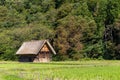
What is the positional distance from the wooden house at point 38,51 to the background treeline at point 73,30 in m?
6.37

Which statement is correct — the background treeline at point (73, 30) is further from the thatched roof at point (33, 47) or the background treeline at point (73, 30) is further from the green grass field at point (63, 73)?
the green grass field at point (63, 73)

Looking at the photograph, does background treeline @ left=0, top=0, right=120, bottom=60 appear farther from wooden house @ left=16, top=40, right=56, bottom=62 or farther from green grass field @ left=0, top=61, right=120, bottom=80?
green grass field @ left=0, top=61, right=120, bottom=80

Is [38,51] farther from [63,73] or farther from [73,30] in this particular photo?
[63,73]

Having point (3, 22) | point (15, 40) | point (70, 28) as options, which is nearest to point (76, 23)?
point (70, 28)

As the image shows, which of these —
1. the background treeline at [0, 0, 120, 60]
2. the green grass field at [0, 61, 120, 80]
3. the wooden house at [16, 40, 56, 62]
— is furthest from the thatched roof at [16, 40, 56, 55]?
the green grass field at [0, 61, 120, 80]

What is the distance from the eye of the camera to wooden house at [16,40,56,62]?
6633cm

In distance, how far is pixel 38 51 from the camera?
65.8 meters

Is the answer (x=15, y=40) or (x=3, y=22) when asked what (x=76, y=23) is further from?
(x=3, y=22)

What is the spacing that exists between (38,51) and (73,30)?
1394 centimetres

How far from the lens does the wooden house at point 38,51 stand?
6633 cm

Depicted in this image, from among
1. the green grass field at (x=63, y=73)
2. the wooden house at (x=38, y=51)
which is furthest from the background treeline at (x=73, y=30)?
the green grass field at (x=63, y=73)

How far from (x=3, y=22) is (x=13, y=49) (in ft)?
42.7

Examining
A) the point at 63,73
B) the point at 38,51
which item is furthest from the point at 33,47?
the point at 63,73

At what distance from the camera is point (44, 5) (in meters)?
92.1
